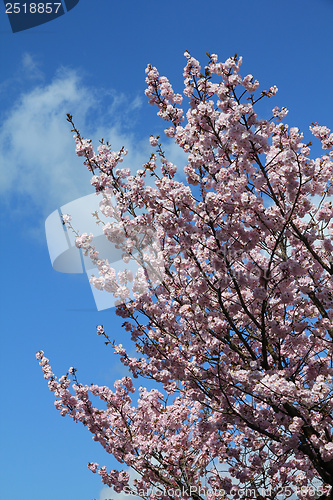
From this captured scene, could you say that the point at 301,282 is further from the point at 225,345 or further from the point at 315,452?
the point at 315,452

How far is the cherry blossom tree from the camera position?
5.92m

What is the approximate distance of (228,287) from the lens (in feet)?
23.1

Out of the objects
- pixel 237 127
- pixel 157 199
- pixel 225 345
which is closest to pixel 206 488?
pixel 225 345

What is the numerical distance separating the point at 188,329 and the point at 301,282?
1.87 m

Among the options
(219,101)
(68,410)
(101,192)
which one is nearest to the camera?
(219,101)

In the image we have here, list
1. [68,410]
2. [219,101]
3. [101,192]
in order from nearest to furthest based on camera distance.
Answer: [219,101] → [101,192] → [68,410]

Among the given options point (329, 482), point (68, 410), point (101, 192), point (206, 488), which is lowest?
point (329, 482)

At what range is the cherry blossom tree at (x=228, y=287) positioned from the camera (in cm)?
592

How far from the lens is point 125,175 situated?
7.55 meters

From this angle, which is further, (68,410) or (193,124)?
(68,410)

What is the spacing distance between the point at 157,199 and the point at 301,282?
2526 mm

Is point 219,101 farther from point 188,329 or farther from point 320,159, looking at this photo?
point 188,329

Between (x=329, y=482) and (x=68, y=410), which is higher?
(x=68, y=410)

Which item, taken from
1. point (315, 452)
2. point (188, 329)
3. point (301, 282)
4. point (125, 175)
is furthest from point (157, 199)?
point (315, 452)
